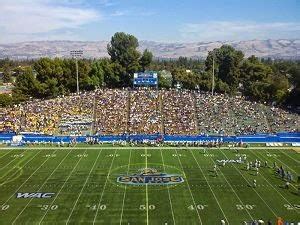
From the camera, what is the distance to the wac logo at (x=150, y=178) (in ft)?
108

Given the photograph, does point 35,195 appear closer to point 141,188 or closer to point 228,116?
point 141,188

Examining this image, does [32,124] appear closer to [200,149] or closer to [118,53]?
[200,149]

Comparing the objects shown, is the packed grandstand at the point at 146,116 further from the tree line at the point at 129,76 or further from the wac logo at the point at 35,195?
the wac logo at the point at 35,195

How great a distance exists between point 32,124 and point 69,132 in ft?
17.2

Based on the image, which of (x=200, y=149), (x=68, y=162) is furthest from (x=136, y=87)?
(x=68, y=162)

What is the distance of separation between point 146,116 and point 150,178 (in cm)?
2254

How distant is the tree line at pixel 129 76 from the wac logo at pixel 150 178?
36.7 metres

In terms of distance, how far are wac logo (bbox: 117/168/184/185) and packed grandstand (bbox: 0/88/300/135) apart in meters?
17.4

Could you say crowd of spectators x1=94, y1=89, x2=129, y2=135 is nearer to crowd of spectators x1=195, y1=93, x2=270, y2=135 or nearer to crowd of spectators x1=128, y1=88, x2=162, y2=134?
crowd of spectators x1=128, y1=88, x2=162, y2=134

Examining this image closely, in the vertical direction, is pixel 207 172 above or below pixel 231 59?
below

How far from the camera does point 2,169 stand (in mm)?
37000

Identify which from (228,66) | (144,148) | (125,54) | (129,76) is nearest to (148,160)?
(144,148)

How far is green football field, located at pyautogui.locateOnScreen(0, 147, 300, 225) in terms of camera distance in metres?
26.0

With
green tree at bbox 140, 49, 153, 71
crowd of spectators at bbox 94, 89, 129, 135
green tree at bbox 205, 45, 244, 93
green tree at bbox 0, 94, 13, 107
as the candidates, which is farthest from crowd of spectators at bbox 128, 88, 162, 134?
green tree at bbox 205, 45, 244, 93
